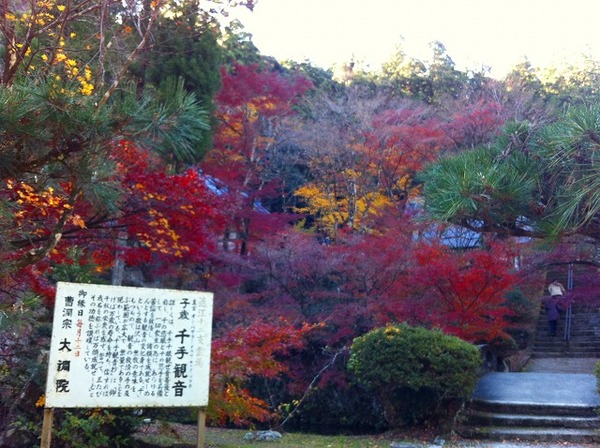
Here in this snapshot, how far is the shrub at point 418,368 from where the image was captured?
887 cm

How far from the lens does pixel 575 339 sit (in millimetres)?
17875

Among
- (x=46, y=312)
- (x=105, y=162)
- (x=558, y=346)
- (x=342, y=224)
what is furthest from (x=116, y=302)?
(x=558, y=346)

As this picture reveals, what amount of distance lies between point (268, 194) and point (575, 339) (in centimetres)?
924

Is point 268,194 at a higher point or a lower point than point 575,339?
higher

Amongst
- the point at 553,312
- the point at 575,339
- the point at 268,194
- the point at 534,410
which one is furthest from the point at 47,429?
the point at 575,339

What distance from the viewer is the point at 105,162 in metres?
6.27

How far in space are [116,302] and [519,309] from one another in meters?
13.9

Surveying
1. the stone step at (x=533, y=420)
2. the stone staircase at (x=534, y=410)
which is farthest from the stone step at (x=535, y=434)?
the stone step at (x=533, y=420)

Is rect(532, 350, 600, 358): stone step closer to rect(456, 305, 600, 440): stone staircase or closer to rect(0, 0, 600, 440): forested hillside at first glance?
rect(0, 0, 600, 440): forested hillside

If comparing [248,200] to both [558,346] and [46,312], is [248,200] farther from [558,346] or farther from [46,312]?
[558,346]

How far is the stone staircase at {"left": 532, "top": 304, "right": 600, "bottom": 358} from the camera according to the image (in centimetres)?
1728

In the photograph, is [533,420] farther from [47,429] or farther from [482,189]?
[47,429]

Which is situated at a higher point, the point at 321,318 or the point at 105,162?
the point at 105,162

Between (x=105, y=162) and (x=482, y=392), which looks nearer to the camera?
(x=105, y=162)
